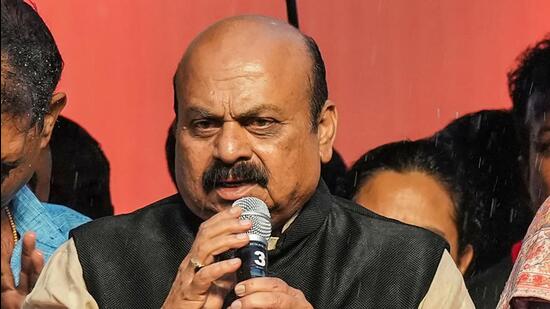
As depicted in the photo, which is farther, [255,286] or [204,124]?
[204,124]

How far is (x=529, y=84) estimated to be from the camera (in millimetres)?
5055

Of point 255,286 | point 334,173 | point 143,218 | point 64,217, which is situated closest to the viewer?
point 255,286

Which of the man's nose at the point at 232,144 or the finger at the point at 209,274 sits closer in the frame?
the finger at the point at 209,274

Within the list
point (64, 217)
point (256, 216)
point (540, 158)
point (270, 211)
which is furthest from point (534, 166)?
point (256, 216)

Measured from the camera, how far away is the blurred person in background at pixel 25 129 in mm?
3684

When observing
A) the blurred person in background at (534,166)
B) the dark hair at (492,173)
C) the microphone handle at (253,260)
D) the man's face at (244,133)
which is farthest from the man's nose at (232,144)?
the dark hair at (492,173)

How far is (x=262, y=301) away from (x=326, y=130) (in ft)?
3.01

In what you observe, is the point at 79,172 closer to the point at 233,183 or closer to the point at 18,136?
the point at 18,136

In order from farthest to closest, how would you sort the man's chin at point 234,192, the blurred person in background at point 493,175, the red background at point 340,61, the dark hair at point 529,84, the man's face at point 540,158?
1. the blurred person in background at point 493,175
2. the red background at point 340,61
3. the dark hair at point 529,84
4. the man's face at point 540,158
5. the man's chin at point 234,192

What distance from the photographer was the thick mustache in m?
3.72

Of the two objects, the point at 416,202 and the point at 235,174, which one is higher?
the point at 235,174

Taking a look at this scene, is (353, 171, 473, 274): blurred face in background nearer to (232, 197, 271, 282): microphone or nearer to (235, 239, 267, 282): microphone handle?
(232, 197, 271, 282): microphone

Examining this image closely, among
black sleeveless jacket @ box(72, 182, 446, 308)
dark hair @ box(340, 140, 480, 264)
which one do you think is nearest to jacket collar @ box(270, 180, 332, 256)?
black sleeveless jacket @ box(72, 182, 446, 308)

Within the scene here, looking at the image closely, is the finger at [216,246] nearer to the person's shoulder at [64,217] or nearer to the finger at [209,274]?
the finger at [209,274]
